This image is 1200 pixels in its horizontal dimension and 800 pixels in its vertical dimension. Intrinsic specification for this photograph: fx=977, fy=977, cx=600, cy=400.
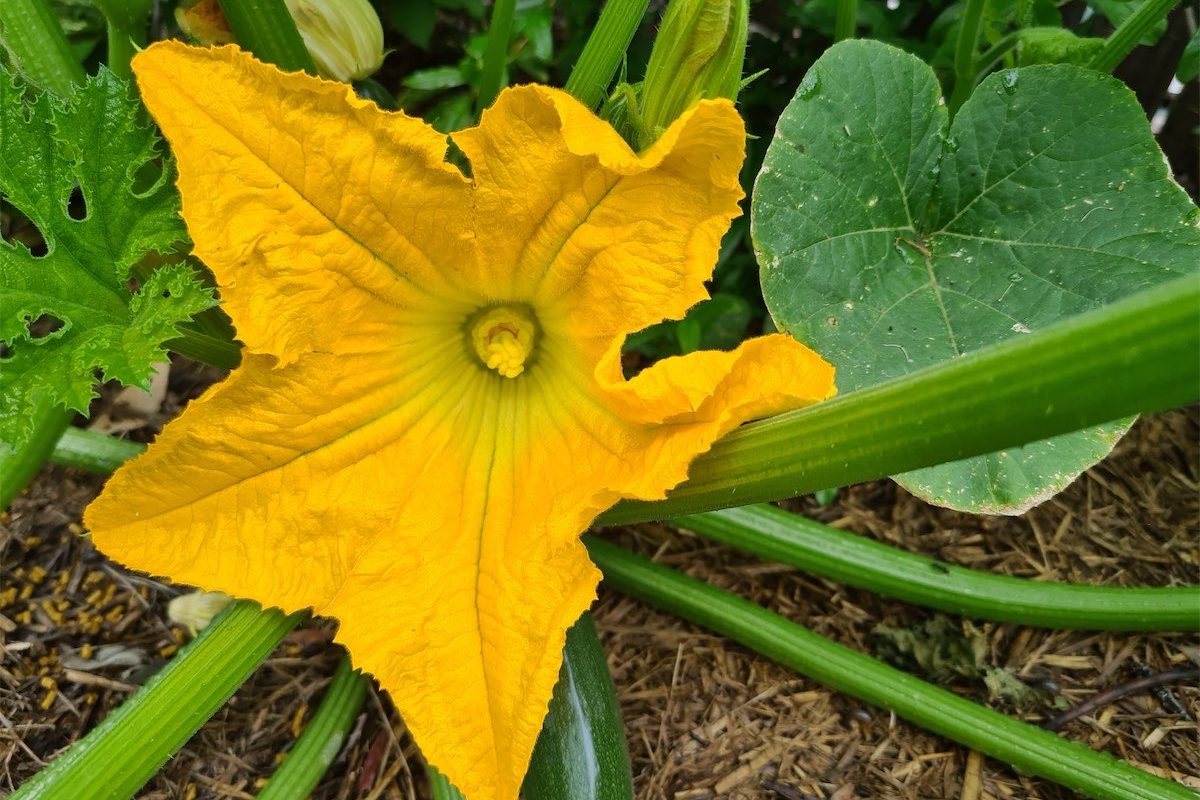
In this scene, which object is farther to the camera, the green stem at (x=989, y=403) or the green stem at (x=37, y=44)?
the green stem at (x=37, y=44)

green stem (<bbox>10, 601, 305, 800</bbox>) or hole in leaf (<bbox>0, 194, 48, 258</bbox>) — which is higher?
hole in leaf (<bbox>0, 194, 48, 258</bbox>)

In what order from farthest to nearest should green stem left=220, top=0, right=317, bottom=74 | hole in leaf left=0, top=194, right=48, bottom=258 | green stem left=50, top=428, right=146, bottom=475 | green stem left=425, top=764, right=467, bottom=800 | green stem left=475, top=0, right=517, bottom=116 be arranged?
hole in leaf left=0, top=194, right=48, bottom=258
green stem left=50, top=428, right=146, bottom=475
green stem left=475, top=0, right=517, bottom=116
green stem left=425, top=764, right=467, bottom=800
green stem left=220, top=0, right=317, bottom=74

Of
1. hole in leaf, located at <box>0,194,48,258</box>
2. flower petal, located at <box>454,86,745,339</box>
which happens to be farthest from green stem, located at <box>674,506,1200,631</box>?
hole in leaf, located at <box>0,194,48,258</box>

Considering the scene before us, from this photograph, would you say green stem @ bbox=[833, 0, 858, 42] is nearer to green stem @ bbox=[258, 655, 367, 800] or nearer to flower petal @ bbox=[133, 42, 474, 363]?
flower petal @ bbox=[133, 42, 474, 363]

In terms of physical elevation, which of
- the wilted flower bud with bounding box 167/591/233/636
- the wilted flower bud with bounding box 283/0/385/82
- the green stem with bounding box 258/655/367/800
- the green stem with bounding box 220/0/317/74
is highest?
the green stem with bounding box 220/0/317/74

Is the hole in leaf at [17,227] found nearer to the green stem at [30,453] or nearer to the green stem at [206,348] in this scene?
the green stem at [30,453]

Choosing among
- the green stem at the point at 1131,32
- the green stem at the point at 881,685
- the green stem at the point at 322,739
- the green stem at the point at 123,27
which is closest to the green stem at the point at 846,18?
the green stem at the point at 1131,32
